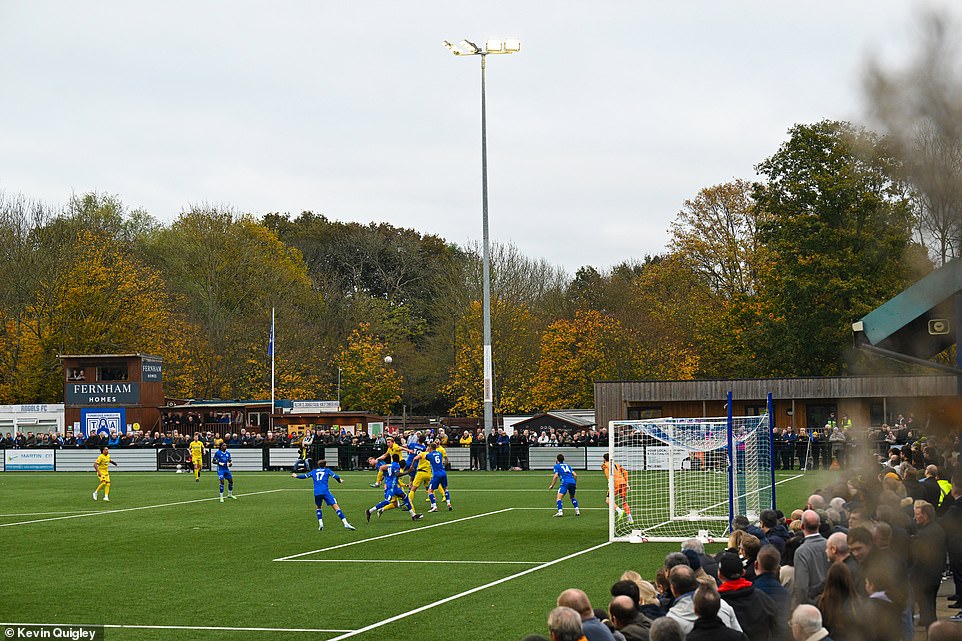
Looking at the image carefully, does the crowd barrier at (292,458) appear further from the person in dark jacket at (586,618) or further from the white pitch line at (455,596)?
the person in dark jacket at (586,618)

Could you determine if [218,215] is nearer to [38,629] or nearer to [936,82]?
[38,629]

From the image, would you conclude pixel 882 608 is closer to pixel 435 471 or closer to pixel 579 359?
pixel 435 471

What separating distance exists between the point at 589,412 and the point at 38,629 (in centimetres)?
4975

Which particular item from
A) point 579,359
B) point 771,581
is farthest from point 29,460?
point 771,581

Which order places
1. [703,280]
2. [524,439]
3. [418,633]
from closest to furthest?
[418,633] → [524,439] → [703,280]

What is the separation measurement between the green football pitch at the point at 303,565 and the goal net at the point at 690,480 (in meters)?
1.05

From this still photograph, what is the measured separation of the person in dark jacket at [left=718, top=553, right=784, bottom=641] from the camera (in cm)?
927

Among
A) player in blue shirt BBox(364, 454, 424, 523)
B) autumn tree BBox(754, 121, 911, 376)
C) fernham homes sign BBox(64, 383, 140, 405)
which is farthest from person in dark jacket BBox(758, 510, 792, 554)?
fernham homes sign BBox(64, 383, 140, 405)

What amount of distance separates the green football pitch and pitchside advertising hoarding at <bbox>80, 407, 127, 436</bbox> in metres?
24.0

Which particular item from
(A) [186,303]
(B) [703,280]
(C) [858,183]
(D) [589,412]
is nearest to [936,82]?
(C) [858,183]

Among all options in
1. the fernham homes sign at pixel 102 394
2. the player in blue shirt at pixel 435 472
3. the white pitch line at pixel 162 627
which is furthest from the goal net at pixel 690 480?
the fernham homes sign at pixel 102 394

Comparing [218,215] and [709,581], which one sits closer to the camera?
[709,581]

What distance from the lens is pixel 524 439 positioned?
2066 inches

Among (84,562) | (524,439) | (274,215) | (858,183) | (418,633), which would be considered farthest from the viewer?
(274,215)
